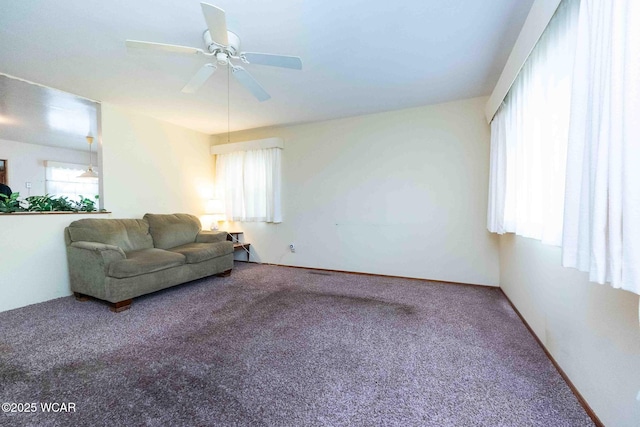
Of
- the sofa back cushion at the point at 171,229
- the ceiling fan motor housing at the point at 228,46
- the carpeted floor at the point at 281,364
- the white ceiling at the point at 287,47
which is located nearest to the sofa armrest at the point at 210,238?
the sofa back cushion at the point at 171,229

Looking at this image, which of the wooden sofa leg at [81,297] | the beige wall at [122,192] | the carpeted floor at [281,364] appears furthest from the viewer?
the wooden sofa leg at [81,297]

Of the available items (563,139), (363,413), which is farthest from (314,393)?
(563,139)

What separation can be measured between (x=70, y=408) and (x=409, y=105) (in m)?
4.21

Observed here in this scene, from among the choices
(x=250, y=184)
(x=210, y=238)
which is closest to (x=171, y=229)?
(x=210, y=238)

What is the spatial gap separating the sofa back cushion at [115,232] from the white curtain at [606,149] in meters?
4.08

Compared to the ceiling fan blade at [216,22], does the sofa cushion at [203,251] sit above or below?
below

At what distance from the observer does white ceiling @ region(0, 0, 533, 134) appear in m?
1.81

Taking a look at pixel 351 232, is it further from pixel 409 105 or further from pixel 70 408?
pixel 70 408

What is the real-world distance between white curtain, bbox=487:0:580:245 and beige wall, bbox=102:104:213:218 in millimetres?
4653

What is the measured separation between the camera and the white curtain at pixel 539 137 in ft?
4.79

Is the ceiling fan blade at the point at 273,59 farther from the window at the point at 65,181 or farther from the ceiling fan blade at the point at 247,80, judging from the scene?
the window at the point at 65,181

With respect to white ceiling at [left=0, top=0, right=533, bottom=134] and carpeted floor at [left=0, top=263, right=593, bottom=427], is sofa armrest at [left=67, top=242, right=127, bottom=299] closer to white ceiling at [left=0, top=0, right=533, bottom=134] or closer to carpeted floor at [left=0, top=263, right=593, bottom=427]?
carpeted floor at [left=0, top=263, right=593, bottom=427]

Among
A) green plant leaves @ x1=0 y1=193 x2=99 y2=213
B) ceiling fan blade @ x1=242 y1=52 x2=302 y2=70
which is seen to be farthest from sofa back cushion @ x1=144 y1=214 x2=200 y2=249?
ceiling fan blade @ x1=242 y1=52 x2=302 y2=70

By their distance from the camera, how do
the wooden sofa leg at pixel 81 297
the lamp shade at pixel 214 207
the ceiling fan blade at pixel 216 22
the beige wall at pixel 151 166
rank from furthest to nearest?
1. the lamp shade at pixel 214 207
2. the beige wall at pixel 151 166
3. the wooden sofa leg at pixel 81 297
4. the ceiling fan blade at pixel 216 22
